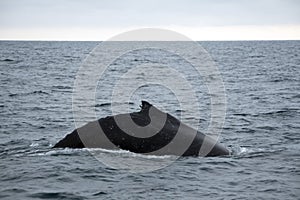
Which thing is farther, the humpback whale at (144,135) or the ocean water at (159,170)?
the humpback whale at (144,135)

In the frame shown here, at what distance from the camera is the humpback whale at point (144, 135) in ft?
37.7

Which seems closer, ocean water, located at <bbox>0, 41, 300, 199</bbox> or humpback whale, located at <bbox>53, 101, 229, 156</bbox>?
ocean water, located at <bbox>0, 41, 300, 199</bbox>

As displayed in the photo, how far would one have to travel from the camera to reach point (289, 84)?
3362 cm

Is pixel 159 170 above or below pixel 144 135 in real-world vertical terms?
below

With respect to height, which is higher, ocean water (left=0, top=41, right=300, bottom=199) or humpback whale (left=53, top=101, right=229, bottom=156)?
humpback whale (left=53, top=101, right=229, bottom=156)

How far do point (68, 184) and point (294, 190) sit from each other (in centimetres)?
442

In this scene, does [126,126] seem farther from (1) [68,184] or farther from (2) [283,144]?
(2) [283,144]

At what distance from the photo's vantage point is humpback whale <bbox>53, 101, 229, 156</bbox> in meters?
11.5

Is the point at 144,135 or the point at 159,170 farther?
the point at 144,135

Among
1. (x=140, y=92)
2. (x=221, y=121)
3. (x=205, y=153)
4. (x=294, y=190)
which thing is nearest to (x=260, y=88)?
(x=140, y=92)

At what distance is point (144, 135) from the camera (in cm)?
1146

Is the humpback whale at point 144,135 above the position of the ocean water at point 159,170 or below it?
above

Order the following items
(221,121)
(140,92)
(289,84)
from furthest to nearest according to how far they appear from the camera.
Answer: (289,84) → (140,92) → (221,121)

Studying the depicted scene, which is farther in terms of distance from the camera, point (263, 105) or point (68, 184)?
point (263, 105)
